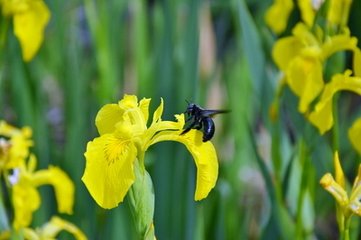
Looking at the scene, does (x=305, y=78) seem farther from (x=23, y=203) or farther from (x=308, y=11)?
(x=23, y=203)

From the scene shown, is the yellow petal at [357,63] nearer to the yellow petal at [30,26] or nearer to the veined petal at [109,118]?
the veined petal at [109,118]

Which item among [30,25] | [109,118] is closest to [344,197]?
[109,118]

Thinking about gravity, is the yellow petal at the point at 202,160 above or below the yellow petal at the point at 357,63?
below

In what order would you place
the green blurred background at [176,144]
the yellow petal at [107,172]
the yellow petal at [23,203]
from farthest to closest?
the green blurred background at [176,144], the yellow petal at [23,203], the yellow petal at [107,172]

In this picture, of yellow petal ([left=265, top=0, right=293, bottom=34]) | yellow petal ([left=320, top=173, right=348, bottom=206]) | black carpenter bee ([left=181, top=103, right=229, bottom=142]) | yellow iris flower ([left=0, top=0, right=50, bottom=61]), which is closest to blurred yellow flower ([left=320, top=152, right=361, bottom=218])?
yellow petal ([left=320, top=173, right=348, bottom=206])

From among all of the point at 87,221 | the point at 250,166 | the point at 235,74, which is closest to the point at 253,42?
the point at 87,221

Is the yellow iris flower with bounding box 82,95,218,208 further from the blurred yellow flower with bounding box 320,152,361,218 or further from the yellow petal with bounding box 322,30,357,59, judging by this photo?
the yellow petal with bounding box 322,30,357,59

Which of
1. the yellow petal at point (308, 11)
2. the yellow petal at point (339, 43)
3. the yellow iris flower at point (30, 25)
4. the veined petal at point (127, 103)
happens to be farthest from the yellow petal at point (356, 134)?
the yellow iris flower at point (30, 25)
